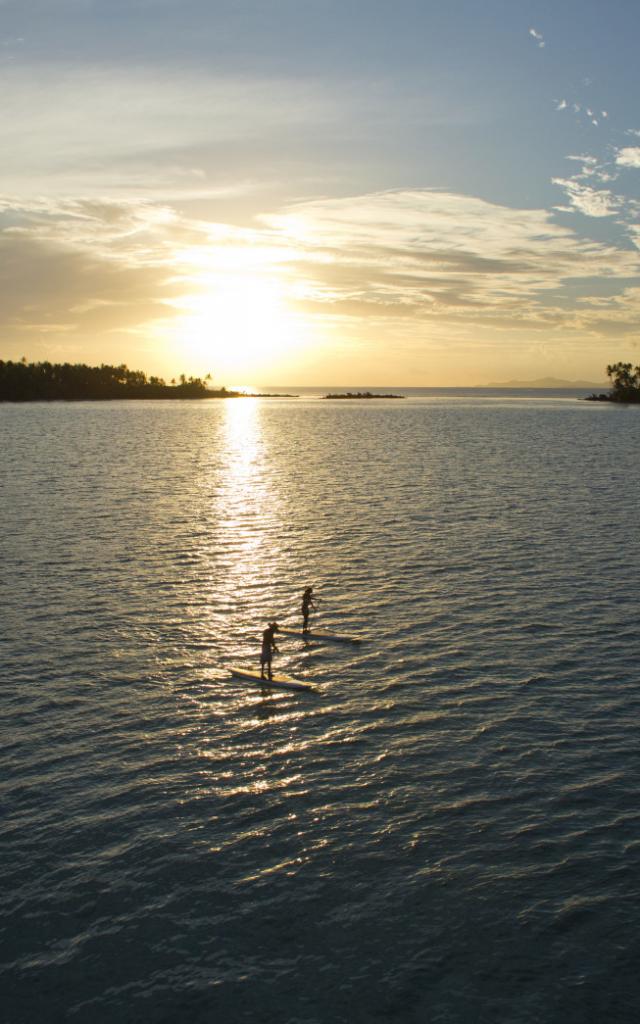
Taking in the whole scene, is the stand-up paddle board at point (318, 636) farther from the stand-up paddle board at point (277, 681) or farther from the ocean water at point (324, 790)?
the stand-up paddle board at point (277, 681)

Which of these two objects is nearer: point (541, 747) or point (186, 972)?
point (186, 972)

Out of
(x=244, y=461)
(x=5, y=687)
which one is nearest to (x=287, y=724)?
(x=5, y=687)

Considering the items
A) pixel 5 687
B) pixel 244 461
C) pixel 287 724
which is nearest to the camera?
pixel 287 724

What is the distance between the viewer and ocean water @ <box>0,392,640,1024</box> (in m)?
17.1

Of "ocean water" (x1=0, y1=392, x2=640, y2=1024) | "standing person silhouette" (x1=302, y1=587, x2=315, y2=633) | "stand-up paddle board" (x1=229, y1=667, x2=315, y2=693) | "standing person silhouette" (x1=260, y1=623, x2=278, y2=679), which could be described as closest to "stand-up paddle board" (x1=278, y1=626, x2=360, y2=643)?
"standing person silhouette" (x1=302, y1=587, x2=315, y2=633)

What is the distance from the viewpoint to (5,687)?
31750mm

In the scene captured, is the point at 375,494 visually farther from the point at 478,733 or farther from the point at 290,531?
the point at 478,733

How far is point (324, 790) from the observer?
24.4 m

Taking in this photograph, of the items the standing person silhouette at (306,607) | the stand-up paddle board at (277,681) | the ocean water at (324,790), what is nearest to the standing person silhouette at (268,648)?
the stand-up paddle board at (277,681)

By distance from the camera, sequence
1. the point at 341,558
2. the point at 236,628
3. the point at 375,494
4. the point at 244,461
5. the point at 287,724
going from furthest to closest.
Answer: the point at 244,461, the point at 375,494, the point at 341,558, the point at 236,628, the point at 287,724

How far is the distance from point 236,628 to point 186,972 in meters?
23.4

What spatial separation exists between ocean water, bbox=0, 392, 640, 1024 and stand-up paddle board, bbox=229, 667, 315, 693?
0.68 metres

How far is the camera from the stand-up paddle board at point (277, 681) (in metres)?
32.3

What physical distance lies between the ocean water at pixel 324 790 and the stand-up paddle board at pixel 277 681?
676 millimetres
